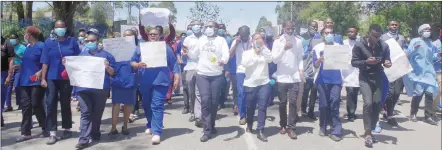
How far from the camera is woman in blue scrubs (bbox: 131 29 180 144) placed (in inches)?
253

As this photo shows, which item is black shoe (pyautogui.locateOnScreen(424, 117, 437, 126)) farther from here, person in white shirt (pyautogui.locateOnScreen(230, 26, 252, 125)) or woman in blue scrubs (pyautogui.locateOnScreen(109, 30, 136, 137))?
woman in blue scrubs (pyautogui.locateOnScreen(109, 30, 136, 137))

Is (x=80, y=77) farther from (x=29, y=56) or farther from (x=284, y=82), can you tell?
(x=284, y=82)

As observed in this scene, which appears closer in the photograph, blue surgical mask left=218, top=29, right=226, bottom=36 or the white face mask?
the white face mask

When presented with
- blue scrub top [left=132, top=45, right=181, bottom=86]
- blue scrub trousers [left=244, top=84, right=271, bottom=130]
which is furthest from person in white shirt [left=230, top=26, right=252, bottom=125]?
blue scrub top [left=132, top=45, right=181, bottom=86]

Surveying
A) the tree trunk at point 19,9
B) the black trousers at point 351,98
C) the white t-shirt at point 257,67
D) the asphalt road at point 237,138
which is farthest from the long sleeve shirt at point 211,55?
the tree trunk at point 19,9

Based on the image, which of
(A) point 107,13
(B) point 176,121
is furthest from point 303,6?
(B) point 176,121

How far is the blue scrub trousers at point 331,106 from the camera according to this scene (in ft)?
22.0

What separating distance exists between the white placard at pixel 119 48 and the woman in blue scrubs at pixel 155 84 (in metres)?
0.13

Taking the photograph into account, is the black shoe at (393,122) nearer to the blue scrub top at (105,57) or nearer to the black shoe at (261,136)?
the black shoe at (261,136)

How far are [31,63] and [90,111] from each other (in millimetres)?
1255

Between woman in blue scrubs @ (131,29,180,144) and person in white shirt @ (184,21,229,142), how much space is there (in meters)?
0.45

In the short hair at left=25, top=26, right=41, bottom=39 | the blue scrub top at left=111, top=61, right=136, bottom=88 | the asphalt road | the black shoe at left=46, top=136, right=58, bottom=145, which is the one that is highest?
the short hair at left=25, top=26, right=41, bottom=39

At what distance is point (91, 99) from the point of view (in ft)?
20.4

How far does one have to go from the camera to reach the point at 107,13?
4884cm
